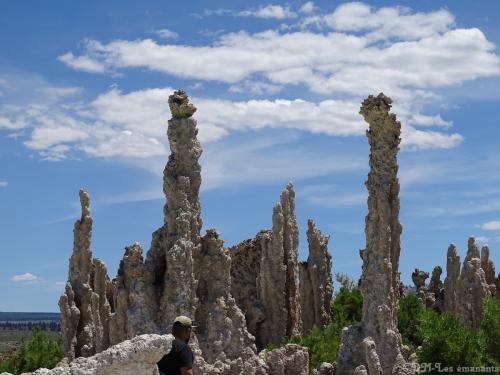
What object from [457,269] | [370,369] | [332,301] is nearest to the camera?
[370,369]

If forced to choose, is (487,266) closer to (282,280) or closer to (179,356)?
(282,280)

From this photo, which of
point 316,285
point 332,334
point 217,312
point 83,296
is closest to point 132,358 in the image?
point 217,312

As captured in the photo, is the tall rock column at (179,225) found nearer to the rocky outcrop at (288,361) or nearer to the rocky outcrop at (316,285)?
the rocky outcrop at (288,361)

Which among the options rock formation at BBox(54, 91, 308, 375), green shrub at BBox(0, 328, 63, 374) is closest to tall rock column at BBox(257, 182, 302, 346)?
green shrub at BBox(0, 328, 63, 374)

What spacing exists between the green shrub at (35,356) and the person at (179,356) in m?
23.0

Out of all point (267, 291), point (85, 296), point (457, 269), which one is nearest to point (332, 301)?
point (267, 291)

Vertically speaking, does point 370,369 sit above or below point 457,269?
below

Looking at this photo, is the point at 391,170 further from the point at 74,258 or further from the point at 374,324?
the point at 74,258

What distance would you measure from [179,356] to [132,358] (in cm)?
61

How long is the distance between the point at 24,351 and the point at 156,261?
1304cm

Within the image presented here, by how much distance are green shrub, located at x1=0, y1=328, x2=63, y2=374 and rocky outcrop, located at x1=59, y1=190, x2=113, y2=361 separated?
3.01 feet

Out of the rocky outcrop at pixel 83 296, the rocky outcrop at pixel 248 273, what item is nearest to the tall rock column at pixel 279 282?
the rocky outcrop at pixel 248 273

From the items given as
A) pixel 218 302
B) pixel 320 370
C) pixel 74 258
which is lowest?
pixel 320 370

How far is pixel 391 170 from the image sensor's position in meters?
25.7
